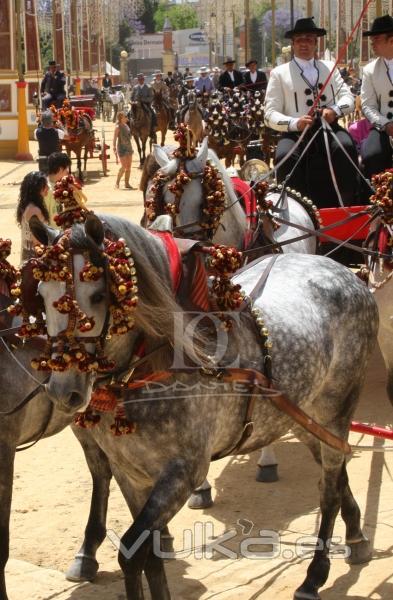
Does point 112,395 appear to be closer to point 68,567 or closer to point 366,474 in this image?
point 68,567

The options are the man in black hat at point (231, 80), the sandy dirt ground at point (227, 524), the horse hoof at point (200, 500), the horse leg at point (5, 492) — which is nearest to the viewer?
the horse leg at point (5, 492)

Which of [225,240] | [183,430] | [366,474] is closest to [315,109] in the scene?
[225,240]

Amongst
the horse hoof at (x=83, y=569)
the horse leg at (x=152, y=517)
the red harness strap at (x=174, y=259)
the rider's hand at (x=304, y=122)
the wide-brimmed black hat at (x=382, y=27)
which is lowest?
the horse hoof at (x=83, y=569)

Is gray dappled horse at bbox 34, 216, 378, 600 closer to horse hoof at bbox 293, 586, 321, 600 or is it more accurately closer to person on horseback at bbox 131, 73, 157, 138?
horse hoof at bbox 293, 586, 321, 600

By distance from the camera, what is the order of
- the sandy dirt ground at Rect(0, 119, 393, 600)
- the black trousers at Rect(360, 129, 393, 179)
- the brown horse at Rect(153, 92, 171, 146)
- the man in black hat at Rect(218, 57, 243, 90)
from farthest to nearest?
the brown horse at Rect(153, 92, 171, 146)
the man in black hat at Rect(218, 57, 243, 90)
the black trousers at Rect(360, 129, 393, 179)
the sandy dirt ground at Rect(0, 119, 393, 600)

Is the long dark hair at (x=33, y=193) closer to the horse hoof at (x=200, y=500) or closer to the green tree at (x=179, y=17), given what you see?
the horse hoof at (x=200, y=500)

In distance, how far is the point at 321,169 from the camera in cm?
893

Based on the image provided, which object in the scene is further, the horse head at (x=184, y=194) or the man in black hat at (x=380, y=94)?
the man in black hat at (x=380, y=94)

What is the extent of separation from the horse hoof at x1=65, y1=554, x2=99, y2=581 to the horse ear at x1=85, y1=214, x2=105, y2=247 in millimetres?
2202

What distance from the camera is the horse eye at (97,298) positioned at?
4.18 metres

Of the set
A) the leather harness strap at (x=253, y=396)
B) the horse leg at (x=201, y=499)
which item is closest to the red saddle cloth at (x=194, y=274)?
the leather harness strap at (x=253, y=396)

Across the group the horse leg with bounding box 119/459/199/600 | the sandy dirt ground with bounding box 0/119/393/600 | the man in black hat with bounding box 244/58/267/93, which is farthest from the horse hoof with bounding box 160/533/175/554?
the man in black hat with bounding box 244/58/267/93

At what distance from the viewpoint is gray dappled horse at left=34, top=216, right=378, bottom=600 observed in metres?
4.33

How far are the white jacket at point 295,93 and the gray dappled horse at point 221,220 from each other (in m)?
1.07
